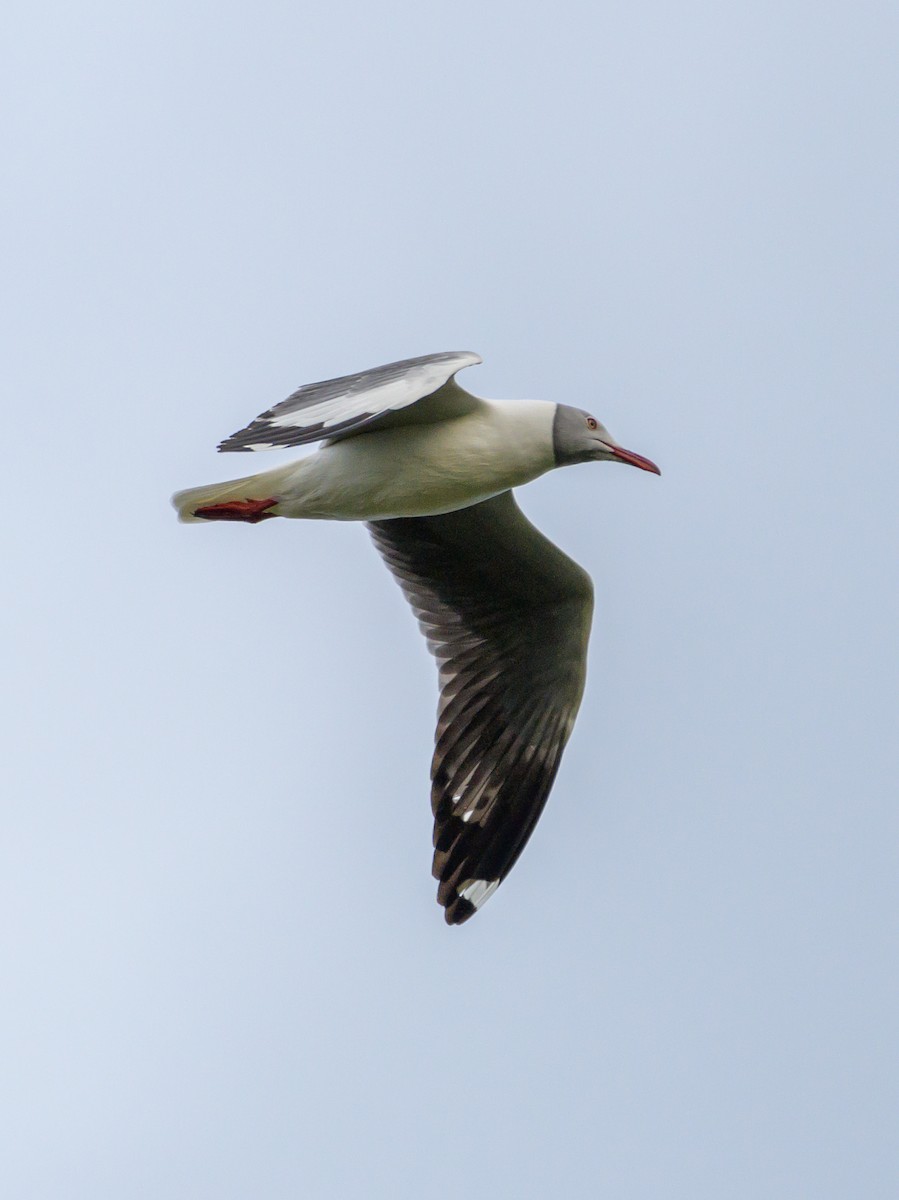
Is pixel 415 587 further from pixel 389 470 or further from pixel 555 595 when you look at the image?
pixel 389 470

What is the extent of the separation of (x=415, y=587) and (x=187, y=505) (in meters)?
1.45

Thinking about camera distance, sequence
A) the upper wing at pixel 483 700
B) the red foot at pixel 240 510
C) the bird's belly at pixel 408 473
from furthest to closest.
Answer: the upper wing at pixel 483 700 < the red foot at pixel 240 510 < the bird's belly at pixel 408 473

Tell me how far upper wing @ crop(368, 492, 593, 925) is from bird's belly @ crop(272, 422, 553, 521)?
112 cm

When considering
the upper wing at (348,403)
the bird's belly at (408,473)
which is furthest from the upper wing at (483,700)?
the upper wing at (348,403)

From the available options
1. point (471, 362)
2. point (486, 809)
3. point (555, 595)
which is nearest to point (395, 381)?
point (471, 362)

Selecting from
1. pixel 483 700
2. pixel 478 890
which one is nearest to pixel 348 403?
pixel 483 700

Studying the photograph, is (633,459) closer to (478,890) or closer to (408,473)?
(408,473)

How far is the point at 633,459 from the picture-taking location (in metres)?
7.39

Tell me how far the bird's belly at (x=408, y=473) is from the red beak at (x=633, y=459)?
0.30m

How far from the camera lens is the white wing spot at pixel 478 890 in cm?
848

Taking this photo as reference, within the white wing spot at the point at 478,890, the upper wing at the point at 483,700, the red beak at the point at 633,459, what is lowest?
the white wing spot at the point at 478,890

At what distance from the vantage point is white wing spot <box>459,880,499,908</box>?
8477 mm

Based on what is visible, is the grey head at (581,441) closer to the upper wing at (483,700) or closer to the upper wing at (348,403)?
the upper wing at (348,403)

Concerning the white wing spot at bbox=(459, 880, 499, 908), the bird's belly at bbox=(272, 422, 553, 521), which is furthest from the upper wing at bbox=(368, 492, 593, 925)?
the bird's belly at bbox=(272, 422, 553, 521)
